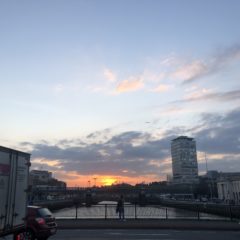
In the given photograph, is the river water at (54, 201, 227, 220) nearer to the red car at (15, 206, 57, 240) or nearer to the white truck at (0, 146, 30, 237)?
the red car at (15, 206, 57, 240)

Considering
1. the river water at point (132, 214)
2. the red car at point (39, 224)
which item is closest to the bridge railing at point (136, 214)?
the river water at point (132, 214)

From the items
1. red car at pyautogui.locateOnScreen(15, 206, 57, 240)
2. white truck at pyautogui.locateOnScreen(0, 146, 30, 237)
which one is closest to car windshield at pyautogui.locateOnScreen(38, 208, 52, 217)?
red car at pyautogui.locateOnScreen(15, 206, 57, 240)

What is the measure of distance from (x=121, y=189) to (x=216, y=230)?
11336 centimetres

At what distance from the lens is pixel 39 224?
1611 centimetres

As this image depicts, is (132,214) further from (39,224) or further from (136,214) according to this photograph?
(39,224)

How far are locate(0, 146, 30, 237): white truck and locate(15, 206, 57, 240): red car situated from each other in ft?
11.6

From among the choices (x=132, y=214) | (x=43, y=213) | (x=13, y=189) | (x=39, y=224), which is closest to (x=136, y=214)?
(x=132, y=214)

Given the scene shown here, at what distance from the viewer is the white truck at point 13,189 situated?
11172mm

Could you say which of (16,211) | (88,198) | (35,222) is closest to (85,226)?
(35,222)

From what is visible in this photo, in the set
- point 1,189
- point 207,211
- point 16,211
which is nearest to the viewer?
point 1,189

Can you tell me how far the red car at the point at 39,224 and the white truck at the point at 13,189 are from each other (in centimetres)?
353

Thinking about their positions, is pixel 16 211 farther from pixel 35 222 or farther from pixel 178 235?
pixel 178 235

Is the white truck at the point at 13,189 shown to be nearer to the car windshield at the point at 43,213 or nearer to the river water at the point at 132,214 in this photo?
the car windshield at the point at 43,213

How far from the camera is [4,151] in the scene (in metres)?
11.4
